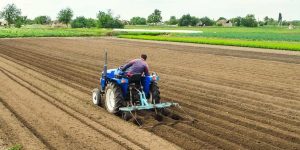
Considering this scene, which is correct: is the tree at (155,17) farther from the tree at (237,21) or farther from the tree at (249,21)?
the tree at (249,21)

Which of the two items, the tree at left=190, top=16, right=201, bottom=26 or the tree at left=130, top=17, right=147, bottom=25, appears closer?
the tree at left=190, top=16, right=201, bottom=26

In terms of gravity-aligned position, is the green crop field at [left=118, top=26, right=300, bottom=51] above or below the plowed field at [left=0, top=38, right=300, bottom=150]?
below

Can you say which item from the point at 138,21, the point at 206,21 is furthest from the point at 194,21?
the point at 138,21

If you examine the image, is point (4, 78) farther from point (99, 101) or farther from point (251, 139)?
point (251, 139)

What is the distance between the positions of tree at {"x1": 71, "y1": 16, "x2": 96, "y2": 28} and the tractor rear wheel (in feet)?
342

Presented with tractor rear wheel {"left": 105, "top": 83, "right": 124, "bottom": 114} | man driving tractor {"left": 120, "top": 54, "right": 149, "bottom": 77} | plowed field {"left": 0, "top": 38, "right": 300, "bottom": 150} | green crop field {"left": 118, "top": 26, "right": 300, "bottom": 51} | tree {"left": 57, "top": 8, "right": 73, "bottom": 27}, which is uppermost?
tree {"left": 57, "top": 8, "right": 73, "bottom": 27}

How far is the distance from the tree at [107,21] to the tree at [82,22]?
15.4m

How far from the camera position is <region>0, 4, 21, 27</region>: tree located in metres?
127

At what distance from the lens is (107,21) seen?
95.8 metres

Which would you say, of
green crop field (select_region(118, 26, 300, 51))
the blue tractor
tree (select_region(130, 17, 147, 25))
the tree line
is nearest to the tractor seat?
the blue tractor

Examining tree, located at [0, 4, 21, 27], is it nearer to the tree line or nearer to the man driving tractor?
the tree line

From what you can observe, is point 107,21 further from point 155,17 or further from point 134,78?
point 134,78

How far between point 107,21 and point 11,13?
4732 cm

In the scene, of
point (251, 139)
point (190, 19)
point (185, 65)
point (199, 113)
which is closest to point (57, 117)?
point (199, 113)
